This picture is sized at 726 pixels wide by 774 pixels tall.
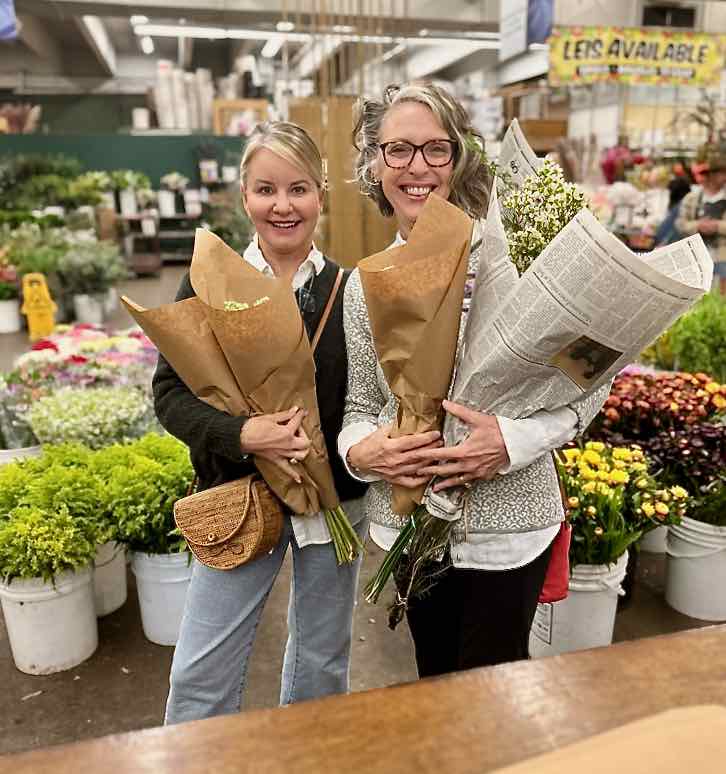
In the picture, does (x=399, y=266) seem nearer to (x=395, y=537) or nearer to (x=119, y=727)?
(x=395, y=537)

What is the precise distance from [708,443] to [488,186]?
1669 millimetres

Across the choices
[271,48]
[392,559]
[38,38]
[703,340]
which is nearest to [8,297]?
[703,340]

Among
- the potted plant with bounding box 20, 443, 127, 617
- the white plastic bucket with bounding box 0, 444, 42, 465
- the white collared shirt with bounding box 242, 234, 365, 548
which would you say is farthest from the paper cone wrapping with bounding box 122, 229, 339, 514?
the white plastic bucket with bounding box 0, 444, 42, 465

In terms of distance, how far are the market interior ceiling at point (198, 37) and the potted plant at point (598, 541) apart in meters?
3.84

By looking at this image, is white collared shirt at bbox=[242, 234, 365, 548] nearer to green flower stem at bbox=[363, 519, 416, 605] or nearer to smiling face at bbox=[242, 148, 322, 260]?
smiling face at bbox=[242, 148, 322, 260]

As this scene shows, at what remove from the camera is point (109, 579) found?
2.78m

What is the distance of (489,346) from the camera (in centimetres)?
117

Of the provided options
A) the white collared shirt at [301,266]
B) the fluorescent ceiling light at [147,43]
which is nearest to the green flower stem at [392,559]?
the white collared shirt at [301,266]

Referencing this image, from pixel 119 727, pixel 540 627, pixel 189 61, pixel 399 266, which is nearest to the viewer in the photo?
pixel 399 266

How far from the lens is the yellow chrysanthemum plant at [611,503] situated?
229 centimetres

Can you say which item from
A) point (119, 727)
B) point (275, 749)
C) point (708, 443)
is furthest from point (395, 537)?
point (708, 443)

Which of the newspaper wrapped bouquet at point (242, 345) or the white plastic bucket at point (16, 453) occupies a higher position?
the newspaper wrapped bouquet at point (242, 345)

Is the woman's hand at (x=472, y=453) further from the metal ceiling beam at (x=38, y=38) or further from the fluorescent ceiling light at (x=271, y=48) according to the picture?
the metal ceiling beam at (x=38, y=38)

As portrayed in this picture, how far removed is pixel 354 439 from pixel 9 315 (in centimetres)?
738
